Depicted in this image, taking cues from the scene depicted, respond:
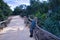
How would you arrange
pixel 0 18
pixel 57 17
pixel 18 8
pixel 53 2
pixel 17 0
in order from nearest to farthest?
pixel 57 17 < pixel 53 2 < pixel 0 18 < pixel 17 0 < pixel 18 8

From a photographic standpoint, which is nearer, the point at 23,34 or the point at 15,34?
the point at 23,34

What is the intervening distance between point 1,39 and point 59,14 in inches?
199

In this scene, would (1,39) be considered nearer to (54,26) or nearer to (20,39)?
(20,39)

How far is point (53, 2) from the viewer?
2191 cm

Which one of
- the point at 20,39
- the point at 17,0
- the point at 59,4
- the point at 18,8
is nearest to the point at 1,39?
the point at 20,39

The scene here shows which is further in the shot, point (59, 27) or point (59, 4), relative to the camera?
point (59, 4)

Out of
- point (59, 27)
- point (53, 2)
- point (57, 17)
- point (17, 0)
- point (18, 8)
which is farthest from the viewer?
point (18, 8)

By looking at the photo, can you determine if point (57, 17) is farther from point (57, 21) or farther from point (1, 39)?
point (1, 39)

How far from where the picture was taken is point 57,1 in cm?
2033

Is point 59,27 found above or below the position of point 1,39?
above

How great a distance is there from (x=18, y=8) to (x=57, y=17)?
8401 cm

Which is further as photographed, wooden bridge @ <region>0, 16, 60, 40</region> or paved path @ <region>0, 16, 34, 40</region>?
paved path @ <region>0, 16, 34, 40</region>

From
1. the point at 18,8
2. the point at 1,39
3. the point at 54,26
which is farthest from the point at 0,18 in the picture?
the point at 18,8

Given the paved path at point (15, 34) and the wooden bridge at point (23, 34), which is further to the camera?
the paved path at point (15, 34)
